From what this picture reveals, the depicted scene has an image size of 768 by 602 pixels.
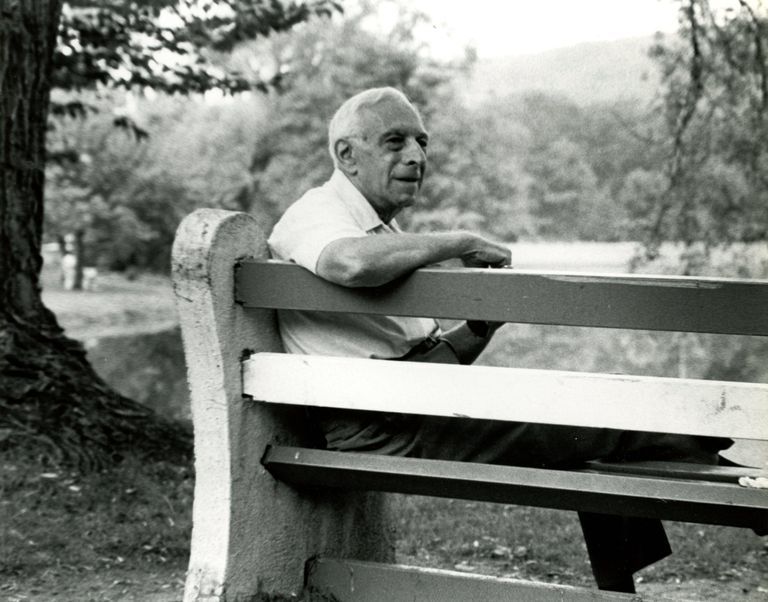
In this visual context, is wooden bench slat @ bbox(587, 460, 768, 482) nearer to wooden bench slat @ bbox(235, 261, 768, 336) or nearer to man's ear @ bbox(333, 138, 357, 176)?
wooden bench slat @ bbox(235, 261, 768, 336)

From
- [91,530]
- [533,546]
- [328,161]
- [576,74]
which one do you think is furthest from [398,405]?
[576,74]

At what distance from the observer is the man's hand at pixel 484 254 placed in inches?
109

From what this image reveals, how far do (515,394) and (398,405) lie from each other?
279 millimetres

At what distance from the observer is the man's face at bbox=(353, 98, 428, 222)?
125 inches

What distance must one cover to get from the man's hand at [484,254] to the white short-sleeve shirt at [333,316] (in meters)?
0.26

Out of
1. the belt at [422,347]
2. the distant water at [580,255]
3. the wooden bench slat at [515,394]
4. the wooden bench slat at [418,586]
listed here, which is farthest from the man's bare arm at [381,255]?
the distant water at [580,255]

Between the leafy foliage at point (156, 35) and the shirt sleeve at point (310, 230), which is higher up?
the leafy foliage at point (156, 35)

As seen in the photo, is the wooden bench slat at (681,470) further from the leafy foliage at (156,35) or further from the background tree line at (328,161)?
the background tree line at (328,161)

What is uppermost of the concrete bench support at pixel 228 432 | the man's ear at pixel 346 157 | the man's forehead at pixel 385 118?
the man's forehead at pixel 385 118

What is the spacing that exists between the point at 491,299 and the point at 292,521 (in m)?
0.91

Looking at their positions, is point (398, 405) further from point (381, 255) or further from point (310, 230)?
point (310, 230)

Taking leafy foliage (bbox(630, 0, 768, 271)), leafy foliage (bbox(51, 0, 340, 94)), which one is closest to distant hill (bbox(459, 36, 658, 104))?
leafy foliage (bbox(630, 0, 768, 271))

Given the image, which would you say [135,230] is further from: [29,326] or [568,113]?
[29,326]

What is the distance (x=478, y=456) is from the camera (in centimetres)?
286
